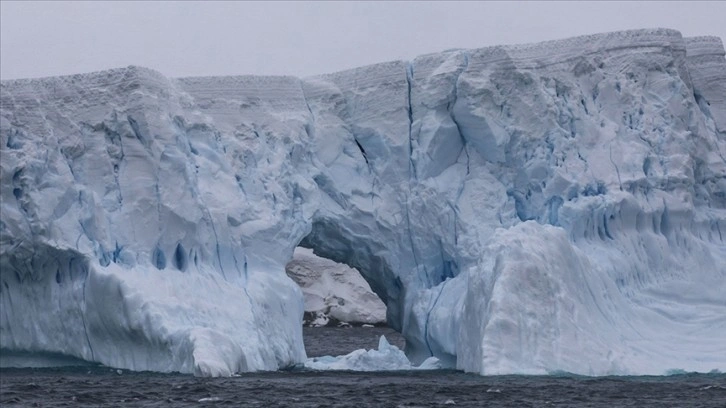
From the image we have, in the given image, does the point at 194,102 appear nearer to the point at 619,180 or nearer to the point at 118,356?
the point at 118,356

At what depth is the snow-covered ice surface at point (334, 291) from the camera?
43.2m

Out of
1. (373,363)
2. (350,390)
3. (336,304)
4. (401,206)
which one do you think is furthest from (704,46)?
(336,304)

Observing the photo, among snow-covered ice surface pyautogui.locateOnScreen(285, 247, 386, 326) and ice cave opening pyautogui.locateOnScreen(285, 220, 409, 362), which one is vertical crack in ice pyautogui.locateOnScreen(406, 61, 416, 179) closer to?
ice cave opening pyautogui.locateOnScreen(285, 220, 409, 362)

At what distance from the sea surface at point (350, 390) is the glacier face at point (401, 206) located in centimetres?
45

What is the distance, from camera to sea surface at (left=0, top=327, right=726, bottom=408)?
17844mm

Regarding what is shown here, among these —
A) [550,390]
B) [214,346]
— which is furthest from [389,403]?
[214,346]

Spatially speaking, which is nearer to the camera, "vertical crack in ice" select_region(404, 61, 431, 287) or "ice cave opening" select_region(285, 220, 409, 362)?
"vertical crack in ice" select_region(404, 61, 431, 287)

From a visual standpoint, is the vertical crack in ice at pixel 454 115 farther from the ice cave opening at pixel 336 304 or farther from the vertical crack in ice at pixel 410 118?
the ice cave opening at pixel 336 304

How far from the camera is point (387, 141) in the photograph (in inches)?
966

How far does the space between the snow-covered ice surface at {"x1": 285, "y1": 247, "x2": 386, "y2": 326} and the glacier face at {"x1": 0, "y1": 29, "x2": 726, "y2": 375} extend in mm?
17256

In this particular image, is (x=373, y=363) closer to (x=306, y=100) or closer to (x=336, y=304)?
(x=306, y=100)

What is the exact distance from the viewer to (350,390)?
19859 millimetres

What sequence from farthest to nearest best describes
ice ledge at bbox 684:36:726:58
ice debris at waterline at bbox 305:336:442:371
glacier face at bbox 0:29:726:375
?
ice ledge at bbox 684:36:726:58, ice debris at waterline at bbox 305:336:442:371, glacier face at bbox 0:29:726:375

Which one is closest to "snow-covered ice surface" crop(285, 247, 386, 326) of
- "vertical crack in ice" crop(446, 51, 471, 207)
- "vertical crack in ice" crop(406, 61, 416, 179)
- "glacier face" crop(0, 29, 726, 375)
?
"glacier face" crop(0, 29, 726, 375)
